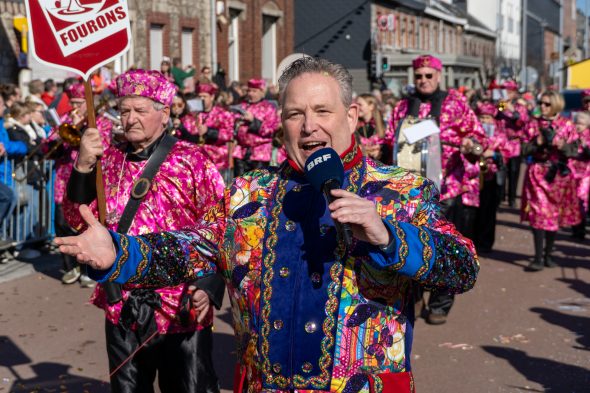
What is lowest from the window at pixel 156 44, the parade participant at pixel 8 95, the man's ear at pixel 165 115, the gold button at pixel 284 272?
the gold button at pixel 284 272

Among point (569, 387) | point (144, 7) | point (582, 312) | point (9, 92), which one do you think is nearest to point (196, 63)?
point (144, 7)

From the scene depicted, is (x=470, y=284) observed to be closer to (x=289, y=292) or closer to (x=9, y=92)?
(x=289, y=292)

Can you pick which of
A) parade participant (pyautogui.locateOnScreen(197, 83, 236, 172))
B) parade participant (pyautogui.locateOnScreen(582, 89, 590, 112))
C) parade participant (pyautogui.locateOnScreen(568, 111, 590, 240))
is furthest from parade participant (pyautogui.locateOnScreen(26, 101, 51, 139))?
parade participant (pyautogui.locateOnScreen(582, 89, 590, 112))

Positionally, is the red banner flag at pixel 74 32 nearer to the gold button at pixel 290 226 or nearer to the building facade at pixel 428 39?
the gold button at pixel 290 226

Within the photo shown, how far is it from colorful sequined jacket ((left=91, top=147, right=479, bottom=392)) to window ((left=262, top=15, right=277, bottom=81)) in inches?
1310

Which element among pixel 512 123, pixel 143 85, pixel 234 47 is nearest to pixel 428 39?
pixel 234 47

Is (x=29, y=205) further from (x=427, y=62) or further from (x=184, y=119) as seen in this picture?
(x=427, y=62)

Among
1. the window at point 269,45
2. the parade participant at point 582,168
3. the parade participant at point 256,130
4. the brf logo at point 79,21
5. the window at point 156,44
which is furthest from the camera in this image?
the window at point 269,45

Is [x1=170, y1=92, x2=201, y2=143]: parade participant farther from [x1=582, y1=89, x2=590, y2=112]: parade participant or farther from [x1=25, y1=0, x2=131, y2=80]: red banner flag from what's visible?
[x1=25, y1=0, x2=131, y2=80]: red banner flag

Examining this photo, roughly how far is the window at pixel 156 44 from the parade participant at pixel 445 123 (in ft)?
62.0

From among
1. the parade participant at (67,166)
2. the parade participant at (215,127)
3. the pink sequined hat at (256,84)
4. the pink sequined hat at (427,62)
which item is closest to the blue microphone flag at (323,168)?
the pink sequined hat at (427,62)

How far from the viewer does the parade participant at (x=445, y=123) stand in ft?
27.2

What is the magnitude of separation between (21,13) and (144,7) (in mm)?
5864

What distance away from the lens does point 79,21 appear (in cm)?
367
